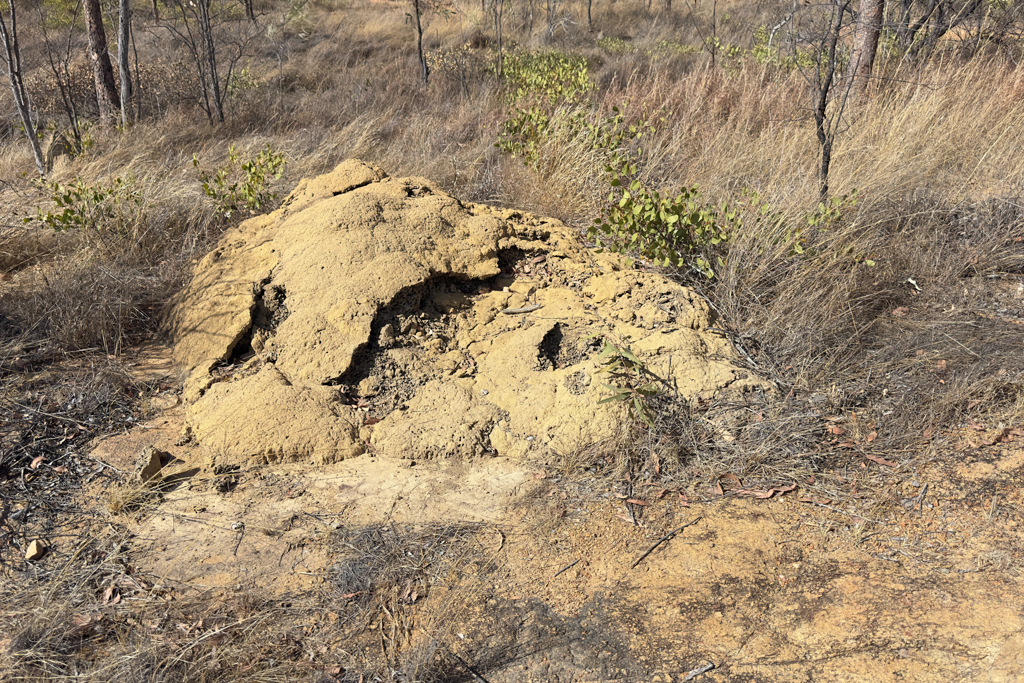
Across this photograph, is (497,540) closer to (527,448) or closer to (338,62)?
(527,448)

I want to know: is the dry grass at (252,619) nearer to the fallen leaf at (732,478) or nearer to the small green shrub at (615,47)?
the fallen leaf at (732,478)

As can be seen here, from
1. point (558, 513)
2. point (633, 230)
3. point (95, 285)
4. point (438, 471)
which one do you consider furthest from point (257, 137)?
point (558, 513)

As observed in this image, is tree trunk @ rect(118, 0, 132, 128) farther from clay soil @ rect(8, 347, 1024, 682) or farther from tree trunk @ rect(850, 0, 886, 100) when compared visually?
tree trunk @ rect(850, 0, 886, 100)

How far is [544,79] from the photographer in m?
6.90

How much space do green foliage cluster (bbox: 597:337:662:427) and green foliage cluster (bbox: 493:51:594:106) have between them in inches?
144

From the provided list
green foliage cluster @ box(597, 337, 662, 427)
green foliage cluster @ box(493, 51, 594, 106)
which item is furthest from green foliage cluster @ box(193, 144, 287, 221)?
green foliage cluster @ box(597, 337, 662, 427)

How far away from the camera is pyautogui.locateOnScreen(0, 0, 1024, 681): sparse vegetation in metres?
2.27

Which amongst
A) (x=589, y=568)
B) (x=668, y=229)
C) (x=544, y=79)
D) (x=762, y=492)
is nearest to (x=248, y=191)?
(x=668, y=229)

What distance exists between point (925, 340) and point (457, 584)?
2.65 m

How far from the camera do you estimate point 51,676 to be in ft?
6.53

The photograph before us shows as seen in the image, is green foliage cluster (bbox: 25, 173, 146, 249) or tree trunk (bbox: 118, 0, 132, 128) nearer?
green foliage cluster (bbox: 25, 173, 146, 249)

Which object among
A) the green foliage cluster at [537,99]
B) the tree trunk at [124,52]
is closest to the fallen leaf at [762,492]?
the green foliage cluster at [537,99]

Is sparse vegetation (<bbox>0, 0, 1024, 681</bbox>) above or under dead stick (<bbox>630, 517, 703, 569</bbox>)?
above

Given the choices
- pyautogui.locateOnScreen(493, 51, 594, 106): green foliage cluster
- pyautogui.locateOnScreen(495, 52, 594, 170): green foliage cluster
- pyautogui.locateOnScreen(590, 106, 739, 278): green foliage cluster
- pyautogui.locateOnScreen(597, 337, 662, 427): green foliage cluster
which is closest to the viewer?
pyautogui.locateOnScreen(597, 337, 662, 427): green foliage cluster
